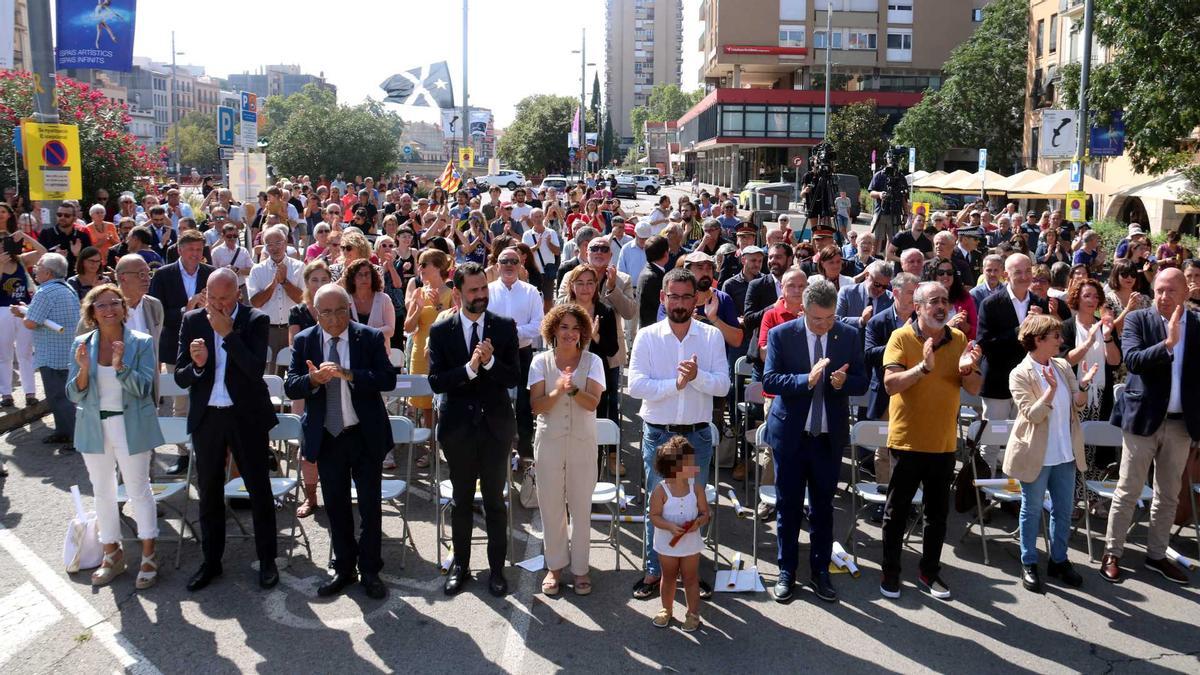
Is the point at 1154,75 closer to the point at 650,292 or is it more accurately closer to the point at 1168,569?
the point at 650,292

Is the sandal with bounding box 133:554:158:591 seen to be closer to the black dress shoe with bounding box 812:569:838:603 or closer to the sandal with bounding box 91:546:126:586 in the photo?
the sandal with bounding box 91:546:126:586

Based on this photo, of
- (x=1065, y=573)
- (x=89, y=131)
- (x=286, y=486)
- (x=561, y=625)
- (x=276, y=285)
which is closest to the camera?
(x=561, y=625)

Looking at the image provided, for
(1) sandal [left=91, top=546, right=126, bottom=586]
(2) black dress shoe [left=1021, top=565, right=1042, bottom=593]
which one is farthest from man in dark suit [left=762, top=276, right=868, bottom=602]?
(1) sandal [left=91, top=546, right=126, bottom=586]

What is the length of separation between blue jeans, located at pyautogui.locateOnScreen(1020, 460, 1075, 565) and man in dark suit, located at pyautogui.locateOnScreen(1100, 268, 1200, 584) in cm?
46

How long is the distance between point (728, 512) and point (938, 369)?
7.56 ft

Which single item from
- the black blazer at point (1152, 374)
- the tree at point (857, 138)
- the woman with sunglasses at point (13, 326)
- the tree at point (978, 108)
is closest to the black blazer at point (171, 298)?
the woman with sunglasses at point (13, 326)

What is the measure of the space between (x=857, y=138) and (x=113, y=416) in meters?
55.3

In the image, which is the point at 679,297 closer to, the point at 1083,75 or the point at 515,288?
the point at 515,288

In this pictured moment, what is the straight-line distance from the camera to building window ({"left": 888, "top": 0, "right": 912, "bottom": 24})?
69938mm

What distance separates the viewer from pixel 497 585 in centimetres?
600

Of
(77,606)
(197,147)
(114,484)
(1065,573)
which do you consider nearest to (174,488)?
(114,484)

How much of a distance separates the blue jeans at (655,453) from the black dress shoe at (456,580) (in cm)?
114

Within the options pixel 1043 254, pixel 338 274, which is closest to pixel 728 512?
pixel 338 274

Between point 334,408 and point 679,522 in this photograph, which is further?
point 334,408
